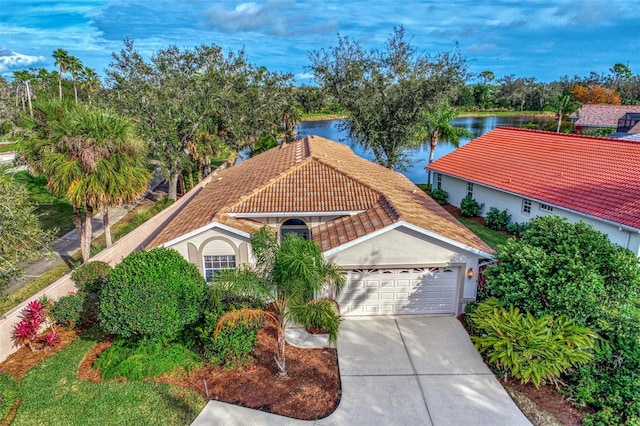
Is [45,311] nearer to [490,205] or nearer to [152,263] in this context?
[152,263]

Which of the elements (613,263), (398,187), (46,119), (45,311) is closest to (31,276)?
(45,311)

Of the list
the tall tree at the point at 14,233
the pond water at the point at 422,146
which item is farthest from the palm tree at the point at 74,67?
the tall tree at the point at 14,233

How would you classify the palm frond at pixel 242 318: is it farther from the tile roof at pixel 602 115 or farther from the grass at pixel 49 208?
the tile roof at pixel 602 115

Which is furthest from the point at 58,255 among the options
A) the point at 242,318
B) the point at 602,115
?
the point at 602,115

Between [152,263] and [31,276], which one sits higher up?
[152,263]

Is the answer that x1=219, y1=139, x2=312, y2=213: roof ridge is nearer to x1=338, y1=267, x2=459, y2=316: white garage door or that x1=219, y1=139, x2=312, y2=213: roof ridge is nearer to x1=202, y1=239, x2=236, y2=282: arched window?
x1=202, y1=239, x2=236, y2=282: arched window

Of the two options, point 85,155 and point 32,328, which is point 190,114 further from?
point 32,328
